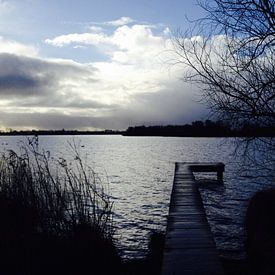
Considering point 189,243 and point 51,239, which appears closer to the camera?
point 189,243

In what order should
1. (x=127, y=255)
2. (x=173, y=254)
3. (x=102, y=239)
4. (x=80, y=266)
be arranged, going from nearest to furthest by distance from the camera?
(x=173, y=254) → (x=80, y=266) → (x=102, y=239) → (x=127, y=255)

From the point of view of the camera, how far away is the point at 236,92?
7590mm

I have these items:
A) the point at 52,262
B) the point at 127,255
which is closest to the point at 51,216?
the point at 52,262

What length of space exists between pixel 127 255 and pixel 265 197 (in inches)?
155

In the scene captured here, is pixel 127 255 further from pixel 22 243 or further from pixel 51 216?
pixel 22 243

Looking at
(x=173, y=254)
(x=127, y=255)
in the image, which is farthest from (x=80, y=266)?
(x=127, y=255)

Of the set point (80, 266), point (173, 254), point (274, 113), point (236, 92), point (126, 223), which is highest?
point (236, 92)

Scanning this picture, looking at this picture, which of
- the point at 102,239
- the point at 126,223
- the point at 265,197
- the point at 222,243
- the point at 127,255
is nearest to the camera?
the point at 102,239

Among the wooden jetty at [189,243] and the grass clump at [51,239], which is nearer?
the wooden jetty at [189,243]

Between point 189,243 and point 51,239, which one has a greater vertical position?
point 189,243

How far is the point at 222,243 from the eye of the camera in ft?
34.0

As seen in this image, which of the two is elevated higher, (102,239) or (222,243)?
(102,239)

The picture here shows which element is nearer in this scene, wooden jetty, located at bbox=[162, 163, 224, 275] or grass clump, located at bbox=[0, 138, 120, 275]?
wooden jetty, located at bbox=[162, 163, 224, 275]

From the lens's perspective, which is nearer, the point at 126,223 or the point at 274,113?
the point at 274,113
